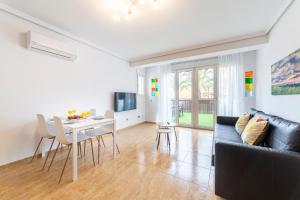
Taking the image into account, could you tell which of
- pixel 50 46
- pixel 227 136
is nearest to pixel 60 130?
pixel 50 46

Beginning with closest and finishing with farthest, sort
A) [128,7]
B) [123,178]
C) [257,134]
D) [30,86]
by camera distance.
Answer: [257,134] < [123,178] < [128,7] < [30,86]

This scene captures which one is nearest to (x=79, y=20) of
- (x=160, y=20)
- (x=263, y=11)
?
(x=160, y=20)

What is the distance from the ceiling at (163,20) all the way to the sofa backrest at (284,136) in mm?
1851

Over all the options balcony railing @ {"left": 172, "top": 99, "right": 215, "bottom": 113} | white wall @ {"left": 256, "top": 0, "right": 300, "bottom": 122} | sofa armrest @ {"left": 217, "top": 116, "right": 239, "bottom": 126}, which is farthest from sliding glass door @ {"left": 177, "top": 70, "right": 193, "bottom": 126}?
white wall @ {"left": 256, "top": 0, "right": 300, "bottom": 122}

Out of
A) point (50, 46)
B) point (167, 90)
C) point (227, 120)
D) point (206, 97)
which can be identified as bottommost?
point (227, 120)

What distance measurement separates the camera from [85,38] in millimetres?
3164

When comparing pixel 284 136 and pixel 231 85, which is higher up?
pixel 231 85

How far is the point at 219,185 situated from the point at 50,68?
3.39 metres

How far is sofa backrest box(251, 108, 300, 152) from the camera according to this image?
1272mm

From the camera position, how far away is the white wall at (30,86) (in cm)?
214

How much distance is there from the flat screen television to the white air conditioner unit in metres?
1.69

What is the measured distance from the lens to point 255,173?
1265mm

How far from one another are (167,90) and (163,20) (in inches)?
115

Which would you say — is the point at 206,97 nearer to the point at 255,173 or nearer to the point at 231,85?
the point at 231,85
